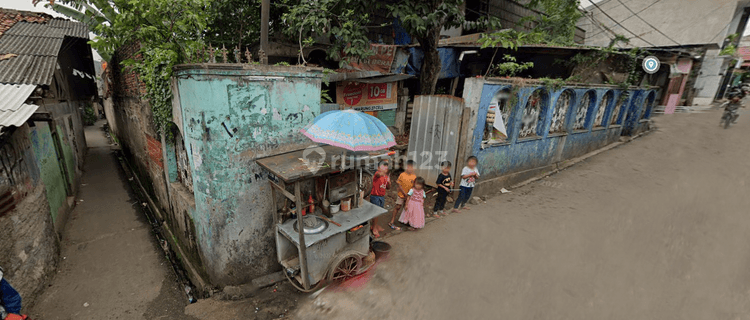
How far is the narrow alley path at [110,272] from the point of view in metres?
4.72

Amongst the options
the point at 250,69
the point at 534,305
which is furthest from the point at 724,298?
the point at 250,69

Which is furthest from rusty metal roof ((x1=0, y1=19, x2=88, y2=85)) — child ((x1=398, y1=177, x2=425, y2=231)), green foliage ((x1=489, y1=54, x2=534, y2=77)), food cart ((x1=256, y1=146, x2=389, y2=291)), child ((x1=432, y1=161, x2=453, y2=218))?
green foliage ((x1=489, y1=54, x2=534, y2=77))

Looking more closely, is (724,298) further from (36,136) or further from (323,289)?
(36,136)

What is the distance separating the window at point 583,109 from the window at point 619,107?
5.76 ft

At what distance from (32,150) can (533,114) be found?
1130 cm

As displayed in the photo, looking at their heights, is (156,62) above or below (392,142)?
above

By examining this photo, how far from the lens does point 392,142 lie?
13.1 feet

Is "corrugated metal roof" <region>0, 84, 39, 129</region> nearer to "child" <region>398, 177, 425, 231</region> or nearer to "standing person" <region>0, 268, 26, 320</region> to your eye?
"standing person" <region>0, 268, 26, 320</region>

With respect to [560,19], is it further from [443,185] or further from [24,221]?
[24,221]

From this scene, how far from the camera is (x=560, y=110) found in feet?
28.6

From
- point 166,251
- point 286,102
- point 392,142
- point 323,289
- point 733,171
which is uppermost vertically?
point 286,102

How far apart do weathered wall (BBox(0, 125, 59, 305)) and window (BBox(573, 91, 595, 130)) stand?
12.8 meters

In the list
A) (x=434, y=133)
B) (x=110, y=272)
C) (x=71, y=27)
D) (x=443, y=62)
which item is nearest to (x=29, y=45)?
(x=71, y=27)

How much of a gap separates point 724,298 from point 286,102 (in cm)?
642
